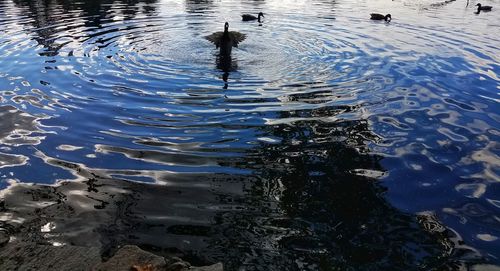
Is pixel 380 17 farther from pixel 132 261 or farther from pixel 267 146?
pixel 132 261

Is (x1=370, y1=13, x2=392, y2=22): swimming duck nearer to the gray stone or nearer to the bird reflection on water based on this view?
the bird reflection on water

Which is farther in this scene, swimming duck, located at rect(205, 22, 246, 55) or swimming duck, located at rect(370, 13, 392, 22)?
swimming duck, located at rect(370, 13, 392, 22)

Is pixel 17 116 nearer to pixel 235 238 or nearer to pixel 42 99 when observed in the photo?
pixel 42 99

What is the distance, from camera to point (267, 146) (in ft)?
28.9

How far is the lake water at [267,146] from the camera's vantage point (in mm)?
5840

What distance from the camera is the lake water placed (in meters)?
5.84

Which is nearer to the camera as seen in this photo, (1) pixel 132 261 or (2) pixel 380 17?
(1) pixel 132 261

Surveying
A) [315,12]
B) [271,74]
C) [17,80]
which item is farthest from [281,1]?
[17,80]

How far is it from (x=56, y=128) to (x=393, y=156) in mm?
7889

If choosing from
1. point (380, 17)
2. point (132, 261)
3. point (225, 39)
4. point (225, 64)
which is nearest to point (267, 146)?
point (132, 261)

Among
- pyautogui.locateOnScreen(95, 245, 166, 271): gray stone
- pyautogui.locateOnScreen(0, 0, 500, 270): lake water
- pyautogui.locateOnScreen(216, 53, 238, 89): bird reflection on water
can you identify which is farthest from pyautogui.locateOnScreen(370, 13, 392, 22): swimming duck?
pyautogui.locateOnScreen(95, 245, 166, 271): gray stone

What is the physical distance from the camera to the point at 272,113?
10.6m

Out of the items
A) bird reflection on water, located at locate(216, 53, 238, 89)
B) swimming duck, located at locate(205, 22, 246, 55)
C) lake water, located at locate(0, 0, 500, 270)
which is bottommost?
lake water, located at locate(0, 0, 500, 270)

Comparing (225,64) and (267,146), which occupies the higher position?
(225,64)
